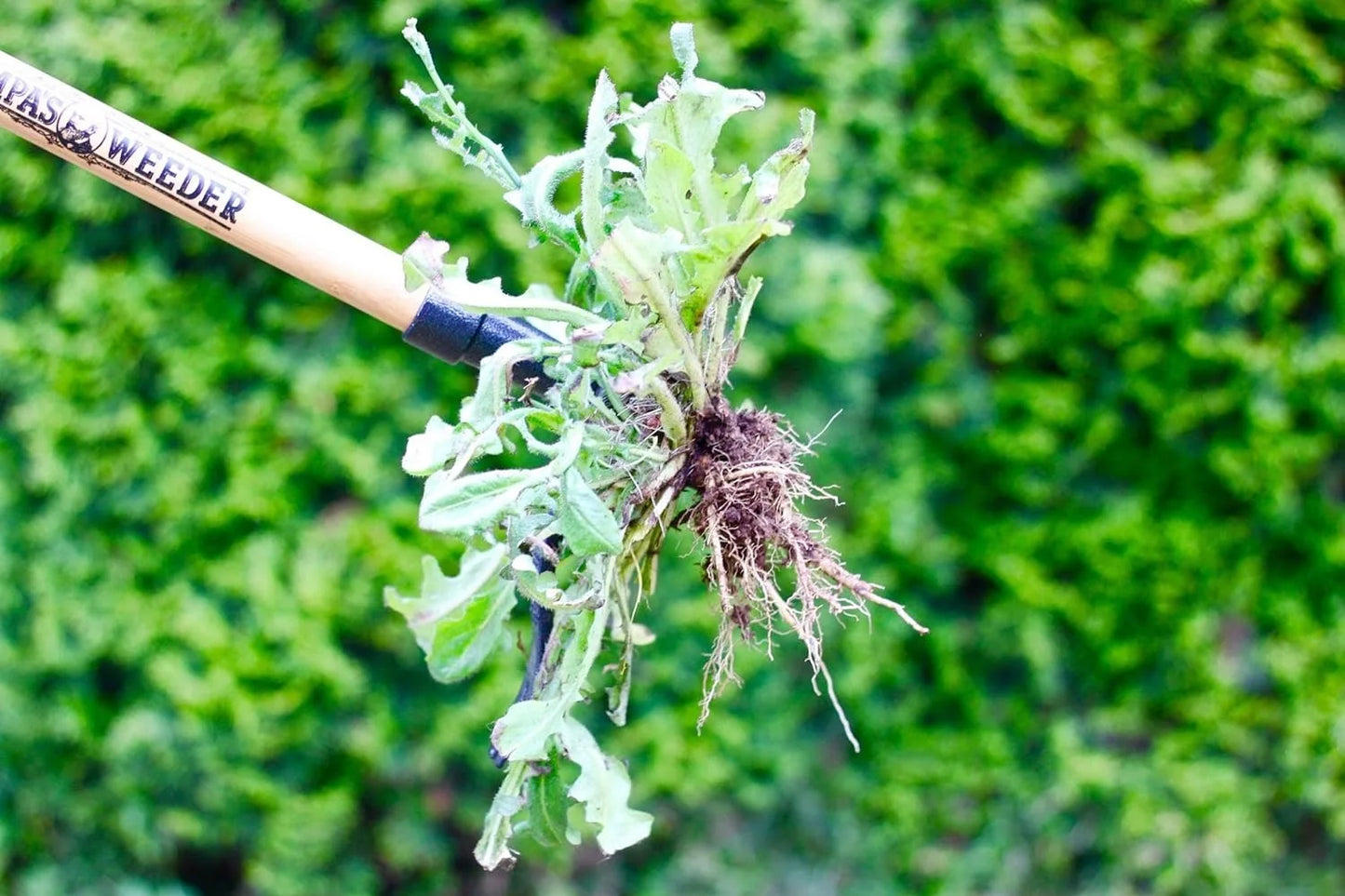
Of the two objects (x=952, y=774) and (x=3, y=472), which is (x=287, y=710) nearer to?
(x=3, y=472)

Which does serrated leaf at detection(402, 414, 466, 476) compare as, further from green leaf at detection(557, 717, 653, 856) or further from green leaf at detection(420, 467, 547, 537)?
green leaf at detection(557, 717, 653, 856)

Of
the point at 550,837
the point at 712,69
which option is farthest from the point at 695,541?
the point at 712,69

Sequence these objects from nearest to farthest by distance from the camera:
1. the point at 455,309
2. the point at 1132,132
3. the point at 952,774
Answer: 1. the point at 455,309
2. the point at 1132,132
3. the point at 952,774

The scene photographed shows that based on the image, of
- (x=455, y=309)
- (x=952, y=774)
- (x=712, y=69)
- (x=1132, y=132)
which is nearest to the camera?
(x=455, y=309)

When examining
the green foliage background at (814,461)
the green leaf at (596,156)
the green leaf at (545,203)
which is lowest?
the green foliage background at (814,461)

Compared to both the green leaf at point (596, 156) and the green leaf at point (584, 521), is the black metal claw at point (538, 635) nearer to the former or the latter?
the green leaf at point (584, 521)

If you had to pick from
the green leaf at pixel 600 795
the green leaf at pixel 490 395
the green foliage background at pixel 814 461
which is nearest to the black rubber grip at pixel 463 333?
the green leaf at pixel 490 395
